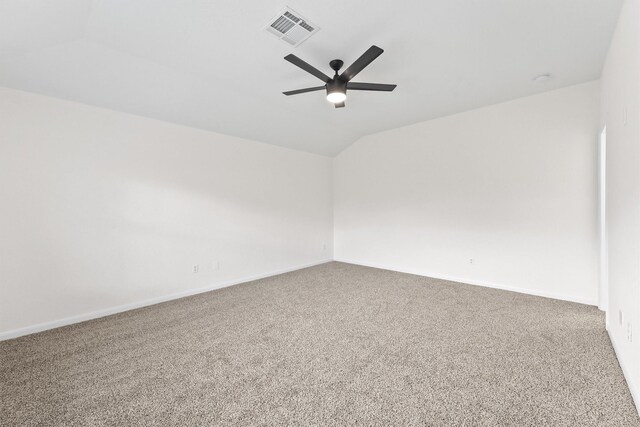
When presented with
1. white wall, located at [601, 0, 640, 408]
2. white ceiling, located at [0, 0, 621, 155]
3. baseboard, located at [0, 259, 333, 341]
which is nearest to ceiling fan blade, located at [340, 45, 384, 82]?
white ceiling, located at [0, 0, 621, 155]

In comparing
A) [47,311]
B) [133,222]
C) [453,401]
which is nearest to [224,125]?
[133,222]

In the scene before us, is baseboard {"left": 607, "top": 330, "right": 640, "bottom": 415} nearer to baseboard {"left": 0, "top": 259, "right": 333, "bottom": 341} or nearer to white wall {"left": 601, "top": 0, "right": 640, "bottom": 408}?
white wall {"left": 601, "top": 0, "right": 640, "bottom": 408}

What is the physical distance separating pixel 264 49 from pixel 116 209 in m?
2.53

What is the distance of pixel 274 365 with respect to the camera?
214 centimetres

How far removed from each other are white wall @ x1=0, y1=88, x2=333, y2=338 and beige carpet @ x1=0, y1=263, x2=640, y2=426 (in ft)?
1.38

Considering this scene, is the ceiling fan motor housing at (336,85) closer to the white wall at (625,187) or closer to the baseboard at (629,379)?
the white wall at (625,187)

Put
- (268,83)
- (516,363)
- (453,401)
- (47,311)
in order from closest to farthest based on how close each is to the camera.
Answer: (453,401)
(516,363)
(47,311)
(268,83)

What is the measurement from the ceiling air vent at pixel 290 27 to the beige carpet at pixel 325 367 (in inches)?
106

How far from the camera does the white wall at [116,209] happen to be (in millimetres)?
2699

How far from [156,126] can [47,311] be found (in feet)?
7.77

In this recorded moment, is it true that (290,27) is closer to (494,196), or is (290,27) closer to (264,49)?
(264,49)

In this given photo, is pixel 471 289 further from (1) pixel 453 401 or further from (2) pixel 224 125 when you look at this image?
(2) pixel 224 125

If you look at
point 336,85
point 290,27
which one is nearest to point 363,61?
point 336,85

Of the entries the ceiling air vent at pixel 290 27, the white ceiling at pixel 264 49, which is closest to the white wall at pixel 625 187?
the white ceiling at pixel 264 49
